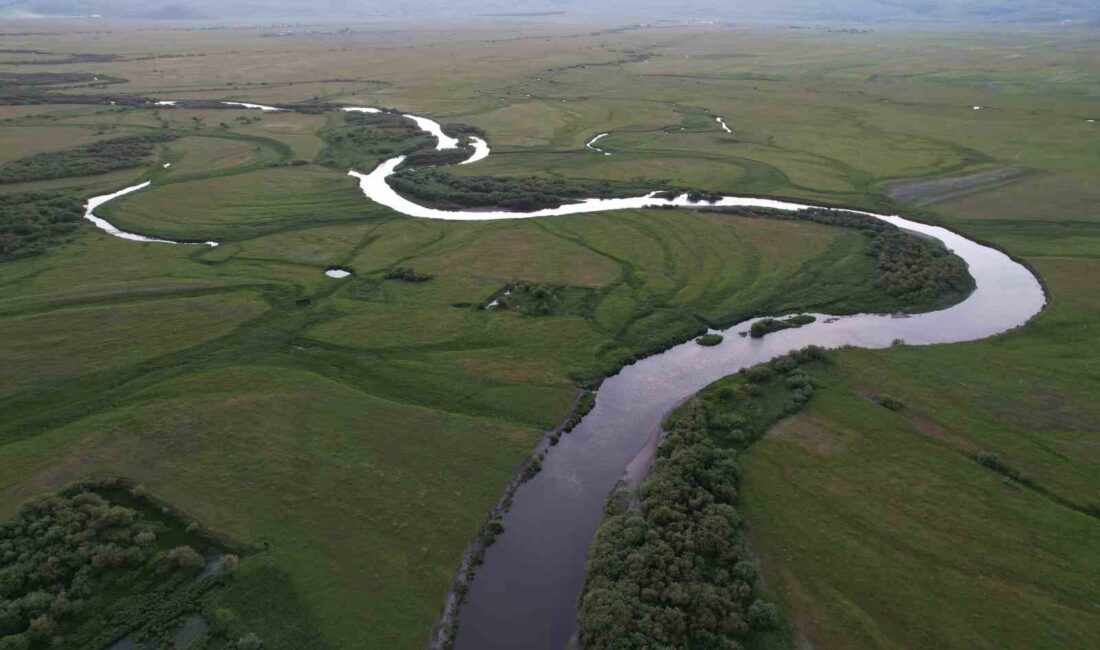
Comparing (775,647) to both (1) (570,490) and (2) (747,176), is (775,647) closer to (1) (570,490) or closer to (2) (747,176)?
(1) (570,490)

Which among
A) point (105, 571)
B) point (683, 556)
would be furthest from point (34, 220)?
point (683, 556)

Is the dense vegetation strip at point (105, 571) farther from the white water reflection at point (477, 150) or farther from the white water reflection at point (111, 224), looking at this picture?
the white water reflection at point (477, 150)

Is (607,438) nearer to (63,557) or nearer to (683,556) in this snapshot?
(683,556)

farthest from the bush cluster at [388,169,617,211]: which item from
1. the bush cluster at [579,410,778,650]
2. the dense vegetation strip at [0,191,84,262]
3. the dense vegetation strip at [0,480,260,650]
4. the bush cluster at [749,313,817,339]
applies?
the dense vegetation strip at [0,480,260,650]

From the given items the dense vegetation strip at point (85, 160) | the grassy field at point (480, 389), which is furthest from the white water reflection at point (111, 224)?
the dense vegetation strip at point (85, 160)

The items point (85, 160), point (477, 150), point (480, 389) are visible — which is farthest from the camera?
point (477, 150)

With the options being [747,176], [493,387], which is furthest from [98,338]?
[747,176]
